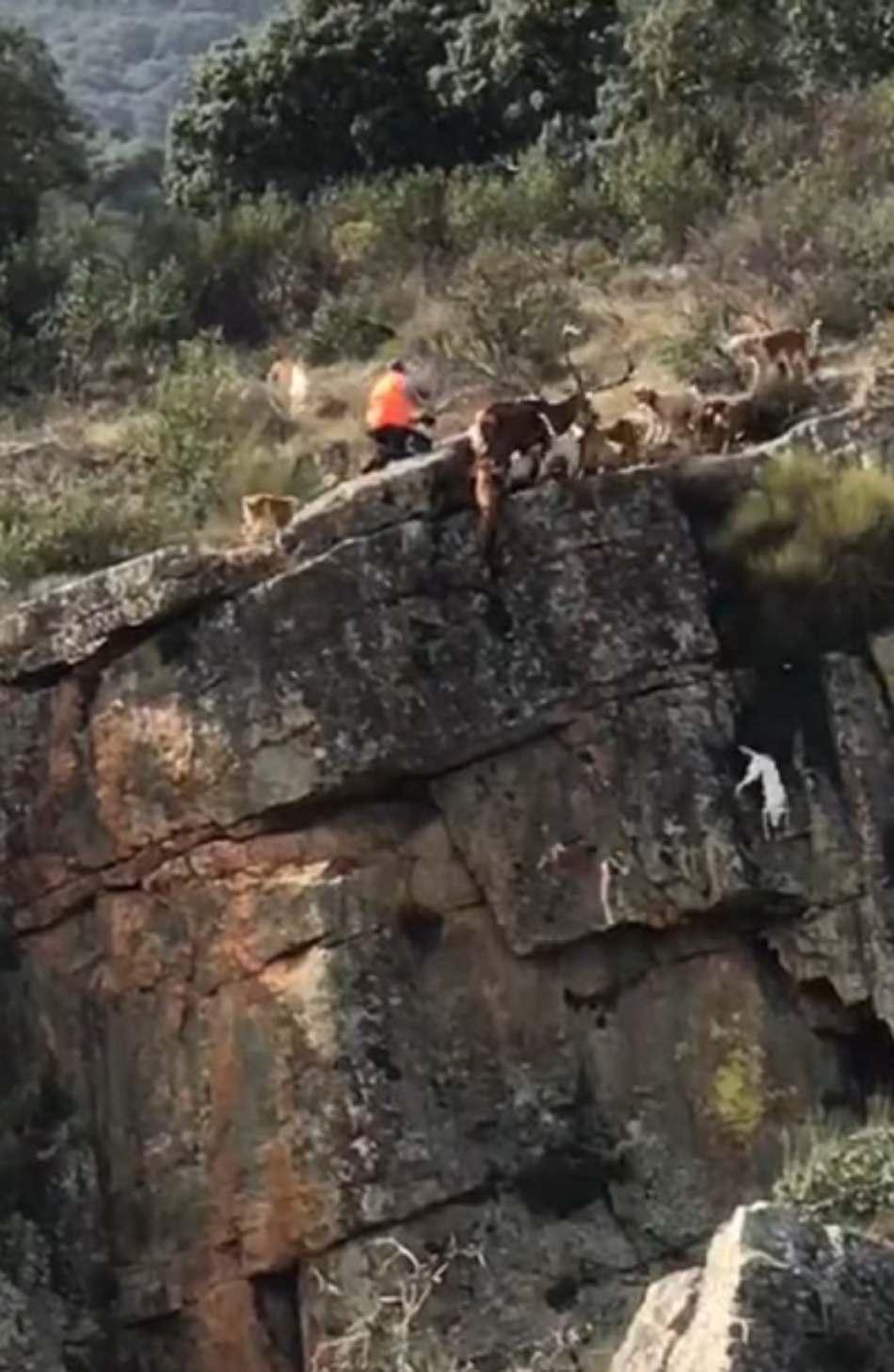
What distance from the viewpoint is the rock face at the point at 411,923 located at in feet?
68.2

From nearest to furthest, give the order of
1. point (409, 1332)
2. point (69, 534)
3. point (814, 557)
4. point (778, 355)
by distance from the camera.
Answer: point (409, 1332) → point (814, 557) → point (778, 355) → point (69, 534)

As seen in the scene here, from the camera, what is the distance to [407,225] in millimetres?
37250

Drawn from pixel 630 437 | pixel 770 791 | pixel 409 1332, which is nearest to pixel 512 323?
pixel 630 437

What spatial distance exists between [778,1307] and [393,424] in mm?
12265

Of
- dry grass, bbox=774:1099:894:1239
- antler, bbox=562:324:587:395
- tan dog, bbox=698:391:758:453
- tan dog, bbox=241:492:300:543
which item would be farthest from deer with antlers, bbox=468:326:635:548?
dry grass, bbox=774:1099:894:1239

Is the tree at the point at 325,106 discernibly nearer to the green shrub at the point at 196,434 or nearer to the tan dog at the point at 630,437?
the green shrub at the point at 196,434

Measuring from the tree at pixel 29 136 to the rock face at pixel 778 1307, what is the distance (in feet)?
91.2

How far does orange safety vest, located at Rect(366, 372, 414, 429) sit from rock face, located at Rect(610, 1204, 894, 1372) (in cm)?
1148

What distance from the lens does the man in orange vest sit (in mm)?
23141

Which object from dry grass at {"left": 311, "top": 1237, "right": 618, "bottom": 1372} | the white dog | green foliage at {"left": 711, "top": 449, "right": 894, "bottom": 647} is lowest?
dry grass at {"left": 311, "top": 1237, "right": 618, "bottom": 1372}

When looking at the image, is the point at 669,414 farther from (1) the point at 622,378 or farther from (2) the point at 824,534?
(1) the point at 622,378

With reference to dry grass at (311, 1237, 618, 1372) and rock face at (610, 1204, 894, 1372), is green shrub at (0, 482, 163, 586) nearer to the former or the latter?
dry grass at (311, 1237, 618, 1372)

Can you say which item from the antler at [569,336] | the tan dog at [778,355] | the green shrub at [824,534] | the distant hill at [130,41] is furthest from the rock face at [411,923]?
the distant hill at [130,41]

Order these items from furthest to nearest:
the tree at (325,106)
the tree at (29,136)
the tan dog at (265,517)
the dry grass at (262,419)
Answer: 1. the tree at (325,106)
2. the tree at (29,136)
3. the dry grass at (262,419)
4. the tan dog at (265,517)
